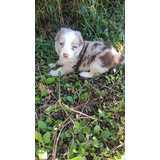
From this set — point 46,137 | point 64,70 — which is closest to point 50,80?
point 64,70

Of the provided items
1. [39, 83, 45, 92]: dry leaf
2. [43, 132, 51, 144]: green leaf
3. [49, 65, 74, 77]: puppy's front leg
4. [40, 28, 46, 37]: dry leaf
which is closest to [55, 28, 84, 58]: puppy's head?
[49, 65, 74, 77]: puppy's front leg

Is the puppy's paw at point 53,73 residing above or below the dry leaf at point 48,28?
below

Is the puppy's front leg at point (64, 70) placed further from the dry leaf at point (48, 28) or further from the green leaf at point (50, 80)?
the dry leaf at point (48, 28)

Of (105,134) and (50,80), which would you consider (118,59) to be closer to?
(50,80)

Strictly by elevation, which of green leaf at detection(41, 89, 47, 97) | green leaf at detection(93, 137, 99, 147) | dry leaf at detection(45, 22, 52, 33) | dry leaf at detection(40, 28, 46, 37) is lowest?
green leaf at detection(93, 137, 99, 147)

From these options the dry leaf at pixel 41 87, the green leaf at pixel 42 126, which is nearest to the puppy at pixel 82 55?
the dry leaf at pixel 41 87

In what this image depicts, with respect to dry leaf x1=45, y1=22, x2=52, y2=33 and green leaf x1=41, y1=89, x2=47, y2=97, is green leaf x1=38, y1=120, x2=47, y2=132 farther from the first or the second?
dry leaf x1=45, y1=22, x2=52, y2=33

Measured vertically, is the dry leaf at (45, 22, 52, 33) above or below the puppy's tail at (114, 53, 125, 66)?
above
